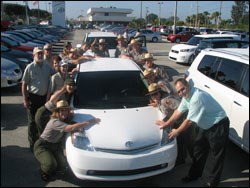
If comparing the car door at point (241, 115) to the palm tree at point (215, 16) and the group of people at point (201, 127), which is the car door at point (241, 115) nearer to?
the group of people at point (201, 127)

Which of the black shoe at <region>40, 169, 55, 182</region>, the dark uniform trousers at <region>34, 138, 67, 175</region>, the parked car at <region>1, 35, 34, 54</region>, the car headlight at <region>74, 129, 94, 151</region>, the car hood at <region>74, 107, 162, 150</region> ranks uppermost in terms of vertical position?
the parked car at <region>1, 35, 34, 54</region>

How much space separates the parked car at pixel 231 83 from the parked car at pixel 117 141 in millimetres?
1253

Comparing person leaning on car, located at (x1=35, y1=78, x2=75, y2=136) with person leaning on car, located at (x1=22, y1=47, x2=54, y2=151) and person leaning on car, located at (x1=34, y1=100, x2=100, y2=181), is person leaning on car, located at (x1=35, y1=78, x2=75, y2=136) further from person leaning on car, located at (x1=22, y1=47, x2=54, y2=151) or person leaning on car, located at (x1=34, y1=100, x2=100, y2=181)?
person leaning on car, located at (x1=22, y1=47, x2=54, y2=151)

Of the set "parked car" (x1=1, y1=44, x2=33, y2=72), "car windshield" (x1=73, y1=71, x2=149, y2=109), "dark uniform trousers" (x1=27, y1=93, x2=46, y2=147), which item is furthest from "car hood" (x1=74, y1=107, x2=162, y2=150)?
"parked car" (x1=1, y1=44, x2=33, y2=72)

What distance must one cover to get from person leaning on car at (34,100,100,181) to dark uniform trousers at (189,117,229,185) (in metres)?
1.39

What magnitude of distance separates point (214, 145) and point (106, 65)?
8.20 ft

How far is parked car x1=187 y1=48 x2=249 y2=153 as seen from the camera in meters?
4.57

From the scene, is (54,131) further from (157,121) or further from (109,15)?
(109,15)

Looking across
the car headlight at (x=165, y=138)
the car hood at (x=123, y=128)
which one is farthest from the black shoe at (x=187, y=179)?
the car hood at (x=123, y=128)

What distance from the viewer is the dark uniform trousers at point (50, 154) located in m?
4.13

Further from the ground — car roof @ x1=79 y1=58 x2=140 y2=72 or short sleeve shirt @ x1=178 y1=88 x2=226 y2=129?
car roof @ x1=79 y1=58 x2=140 y2=72

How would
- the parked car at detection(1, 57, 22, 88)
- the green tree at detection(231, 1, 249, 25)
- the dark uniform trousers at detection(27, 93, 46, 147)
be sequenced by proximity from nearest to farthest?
the dark uniform trousers at detection(27, 93, 46, 147)
the parked car at detection(1, 57, 22, 88)
the green tree at detection(231, 1, 249, 25)

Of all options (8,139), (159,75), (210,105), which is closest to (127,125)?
(210,105)

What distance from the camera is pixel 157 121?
4160mm
